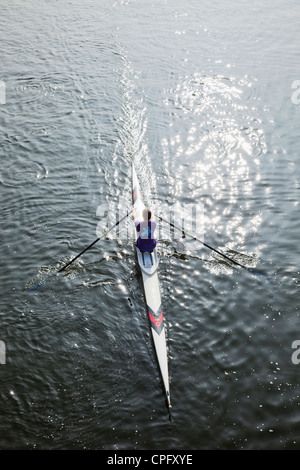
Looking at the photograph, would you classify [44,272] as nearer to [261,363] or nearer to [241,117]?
[261,363]

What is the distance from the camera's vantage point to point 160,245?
46.0 ft

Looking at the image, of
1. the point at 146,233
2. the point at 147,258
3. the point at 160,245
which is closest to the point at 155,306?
the point at 147,258

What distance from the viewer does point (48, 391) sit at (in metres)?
9.74

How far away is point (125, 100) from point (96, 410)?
1807cm

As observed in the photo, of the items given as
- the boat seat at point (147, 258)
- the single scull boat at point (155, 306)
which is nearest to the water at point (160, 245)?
the single scull boat at point (155, 306)

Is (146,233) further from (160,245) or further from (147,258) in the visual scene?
(160,245)

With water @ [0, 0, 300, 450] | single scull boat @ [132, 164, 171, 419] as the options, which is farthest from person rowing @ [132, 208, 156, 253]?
water @ [0, 0, 300, 450]

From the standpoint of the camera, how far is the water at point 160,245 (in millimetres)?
9391

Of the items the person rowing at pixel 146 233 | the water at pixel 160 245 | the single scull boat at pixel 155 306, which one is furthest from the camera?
the person rowing at pixel 146 233

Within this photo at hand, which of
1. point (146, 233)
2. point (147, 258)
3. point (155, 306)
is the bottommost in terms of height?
point (155, 306)

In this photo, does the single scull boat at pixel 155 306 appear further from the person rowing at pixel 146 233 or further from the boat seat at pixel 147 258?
the person rowing at pixel 146 233

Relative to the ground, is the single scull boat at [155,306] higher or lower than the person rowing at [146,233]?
lower

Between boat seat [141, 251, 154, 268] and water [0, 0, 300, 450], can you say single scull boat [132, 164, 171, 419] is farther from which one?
water [0, 0, 300, 450]

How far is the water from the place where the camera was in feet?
30.8
